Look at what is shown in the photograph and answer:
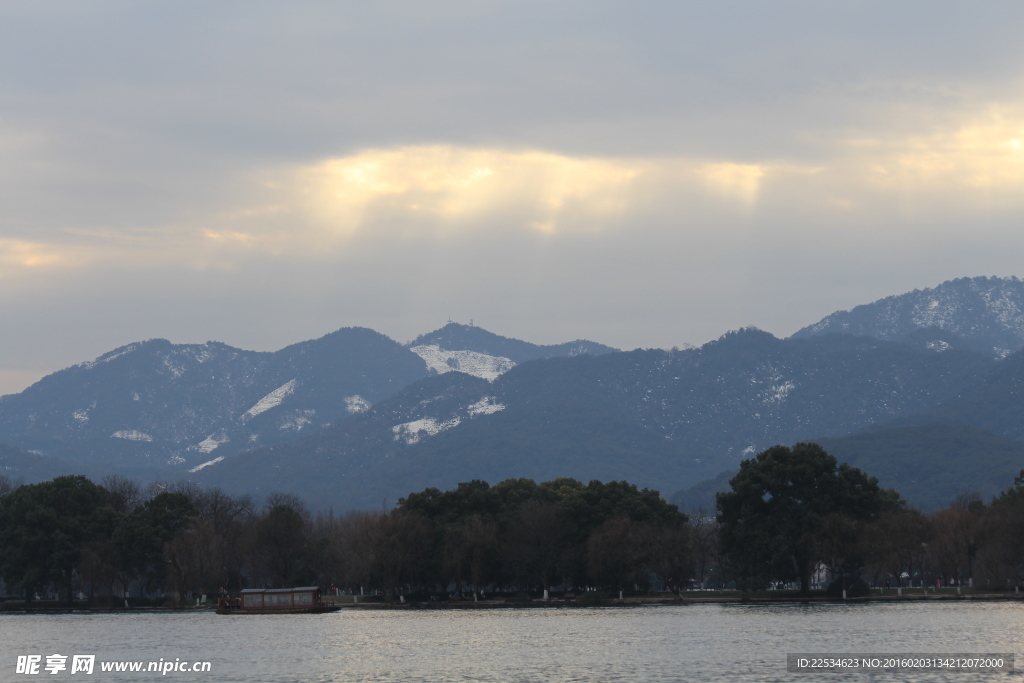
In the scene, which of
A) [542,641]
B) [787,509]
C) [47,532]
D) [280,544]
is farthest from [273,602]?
[542,641]

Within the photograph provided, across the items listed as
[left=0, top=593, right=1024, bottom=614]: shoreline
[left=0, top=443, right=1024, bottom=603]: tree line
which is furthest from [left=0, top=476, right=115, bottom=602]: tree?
[left=0, top=593, right=1024, bottom=614]: shoreline

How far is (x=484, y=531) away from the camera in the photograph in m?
154

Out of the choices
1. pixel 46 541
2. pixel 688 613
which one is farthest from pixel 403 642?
pixel 46 541

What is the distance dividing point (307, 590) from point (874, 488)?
75.1 meters

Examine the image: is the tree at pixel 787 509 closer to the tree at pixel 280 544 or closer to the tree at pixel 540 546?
the tree at pixel 540 546

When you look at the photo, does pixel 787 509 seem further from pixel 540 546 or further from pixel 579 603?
pixel 540 546

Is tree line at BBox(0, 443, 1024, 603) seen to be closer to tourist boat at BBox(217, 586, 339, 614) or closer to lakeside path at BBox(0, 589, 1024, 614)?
lakeside path at BBox(0, 589, 1024, 614)

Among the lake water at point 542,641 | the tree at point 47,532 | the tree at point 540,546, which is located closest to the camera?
the lake water at point 542,641

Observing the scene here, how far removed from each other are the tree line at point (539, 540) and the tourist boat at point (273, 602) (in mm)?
9928

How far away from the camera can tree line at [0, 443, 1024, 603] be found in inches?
5517

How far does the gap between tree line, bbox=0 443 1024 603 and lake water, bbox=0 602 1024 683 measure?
32.8ft

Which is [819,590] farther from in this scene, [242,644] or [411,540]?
[242,644]

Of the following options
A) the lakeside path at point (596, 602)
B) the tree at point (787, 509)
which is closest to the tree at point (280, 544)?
the lakeside path at point (596, 602)

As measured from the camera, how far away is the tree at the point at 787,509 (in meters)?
139
